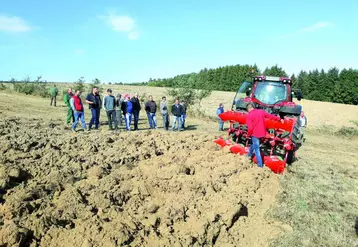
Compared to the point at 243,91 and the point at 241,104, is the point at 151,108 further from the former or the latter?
the point at 241,104

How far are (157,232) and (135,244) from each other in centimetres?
46

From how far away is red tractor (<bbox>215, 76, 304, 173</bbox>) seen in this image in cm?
764

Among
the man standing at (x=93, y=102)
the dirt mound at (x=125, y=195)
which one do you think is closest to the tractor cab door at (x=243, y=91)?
the dirt mound at (x=125, y=195)

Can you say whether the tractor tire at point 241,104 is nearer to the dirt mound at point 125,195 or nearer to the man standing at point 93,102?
the dirt mound at point 125,195

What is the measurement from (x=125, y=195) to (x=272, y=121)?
4269mm

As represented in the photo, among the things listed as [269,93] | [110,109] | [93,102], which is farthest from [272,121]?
[93,102]

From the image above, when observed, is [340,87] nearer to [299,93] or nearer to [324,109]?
[324,109]

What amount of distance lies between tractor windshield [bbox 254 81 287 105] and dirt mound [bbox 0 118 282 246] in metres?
3.06

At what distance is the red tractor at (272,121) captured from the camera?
764cm

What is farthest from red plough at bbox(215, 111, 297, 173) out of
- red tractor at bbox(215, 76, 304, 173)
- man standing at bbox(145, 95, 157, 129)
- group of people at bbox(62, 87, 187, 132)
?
man standing at bbox(145, 95, 157, 129)

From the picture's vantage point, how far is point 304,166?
8461mm

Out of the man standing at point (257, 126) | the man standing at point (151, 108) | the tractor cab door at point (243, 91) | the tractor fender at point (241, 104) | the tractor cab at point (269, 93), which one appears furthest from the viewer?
the man standing at point (151, 108)

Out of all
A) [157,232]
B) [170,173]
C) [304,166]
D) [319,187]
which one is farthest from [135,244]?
[304,166]

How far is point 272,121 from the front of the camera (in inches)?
302
